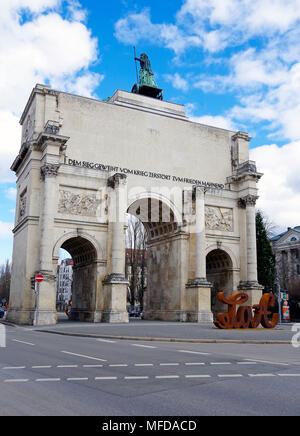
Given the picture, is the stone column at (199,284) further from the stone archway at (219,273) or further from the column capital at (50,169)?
the column capital at (50,169)

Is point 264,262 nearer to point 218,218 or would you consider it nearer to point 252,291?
point 252,291

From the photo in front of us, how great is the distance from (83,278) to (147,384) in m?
29.6

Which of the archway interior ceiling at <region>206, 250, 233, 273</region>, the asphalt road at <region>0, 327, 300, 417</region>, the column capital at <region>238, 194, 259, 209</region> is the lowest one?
the asphalt road at <region>0, 327, 300, 417</region>

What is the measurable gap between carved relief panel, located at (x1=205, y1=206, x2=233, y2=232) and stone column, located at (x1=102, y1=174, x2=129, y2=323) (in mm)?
7924

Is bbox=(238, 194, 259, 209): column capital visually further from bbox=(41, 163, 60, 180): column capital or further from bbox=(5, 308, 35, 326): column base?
bbox=(5, 308, 35, 326): column base

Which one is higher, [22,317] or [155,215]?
[155,215]

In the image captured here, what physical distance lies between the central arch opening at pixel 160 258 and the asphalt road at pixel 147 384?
83.4ft

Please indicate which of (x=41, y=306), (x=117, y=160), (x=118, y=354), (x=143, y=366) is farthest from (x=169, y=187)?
(x=143, y=366)

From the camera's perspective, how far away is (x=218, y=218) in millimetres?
39938

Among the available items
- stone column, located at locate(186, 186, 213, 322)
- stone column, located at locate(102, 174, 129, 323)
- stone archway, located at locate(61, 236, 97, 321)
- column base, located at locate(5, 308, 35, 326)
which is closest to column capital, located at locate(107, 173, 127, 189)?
stone column, located at locate(102, 174, 129, 323)

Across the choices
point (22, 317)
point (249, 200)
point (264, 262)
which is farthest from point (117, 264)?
point (264, 262)

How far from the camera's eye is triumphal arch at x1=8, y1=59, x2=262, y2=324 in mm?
32938
